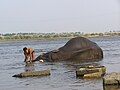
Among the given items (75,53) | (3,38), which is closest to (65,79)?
(75,53)

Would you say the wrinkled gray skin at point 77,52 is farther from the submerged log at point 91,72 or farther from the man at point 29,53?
the submerged log at point 91,72

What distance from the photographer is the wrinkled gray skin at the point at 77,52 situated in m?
35.8

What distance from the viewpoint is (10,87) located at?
19516 mm

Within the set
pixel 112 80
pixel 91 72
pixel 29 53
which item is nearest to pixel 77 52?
pixel 29 53

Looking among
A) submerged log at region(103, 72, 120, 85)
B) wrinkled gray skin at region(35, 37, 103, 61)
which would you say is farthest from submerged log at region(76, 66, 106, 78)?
wrinkled gray skin at region(35, 37, 103, 61)

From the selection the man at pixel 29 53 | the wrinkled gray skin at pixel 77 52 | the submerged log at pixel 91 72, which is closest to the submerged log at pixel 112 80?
the submerged log at pixel 91 72

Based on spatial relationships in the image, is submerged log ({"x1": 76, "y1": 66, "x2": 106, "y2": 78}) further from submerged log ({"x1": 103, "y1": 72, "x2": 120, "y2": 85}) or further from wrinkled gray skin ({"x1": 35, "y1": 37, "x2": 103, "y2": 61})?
wrinkled gray skin ({"x1": 35, "y1": 37, "x2": 103, "y2": 61})

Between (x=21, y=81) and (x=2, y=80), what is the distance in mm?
1914

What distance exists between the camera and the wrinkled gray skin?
35750mm

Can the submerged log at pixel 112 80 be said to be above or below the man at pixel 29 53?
below

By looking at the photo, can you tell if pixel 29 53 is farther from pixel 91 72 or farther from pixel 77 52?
pixel 91 72

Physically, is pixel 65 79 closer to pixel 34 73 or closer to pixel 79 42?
pixel 34 73

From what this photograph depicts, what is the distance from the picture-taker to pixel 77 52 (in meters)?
36.2

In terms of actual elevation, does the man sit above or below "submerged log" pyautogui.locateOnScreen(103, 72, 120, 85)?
above
